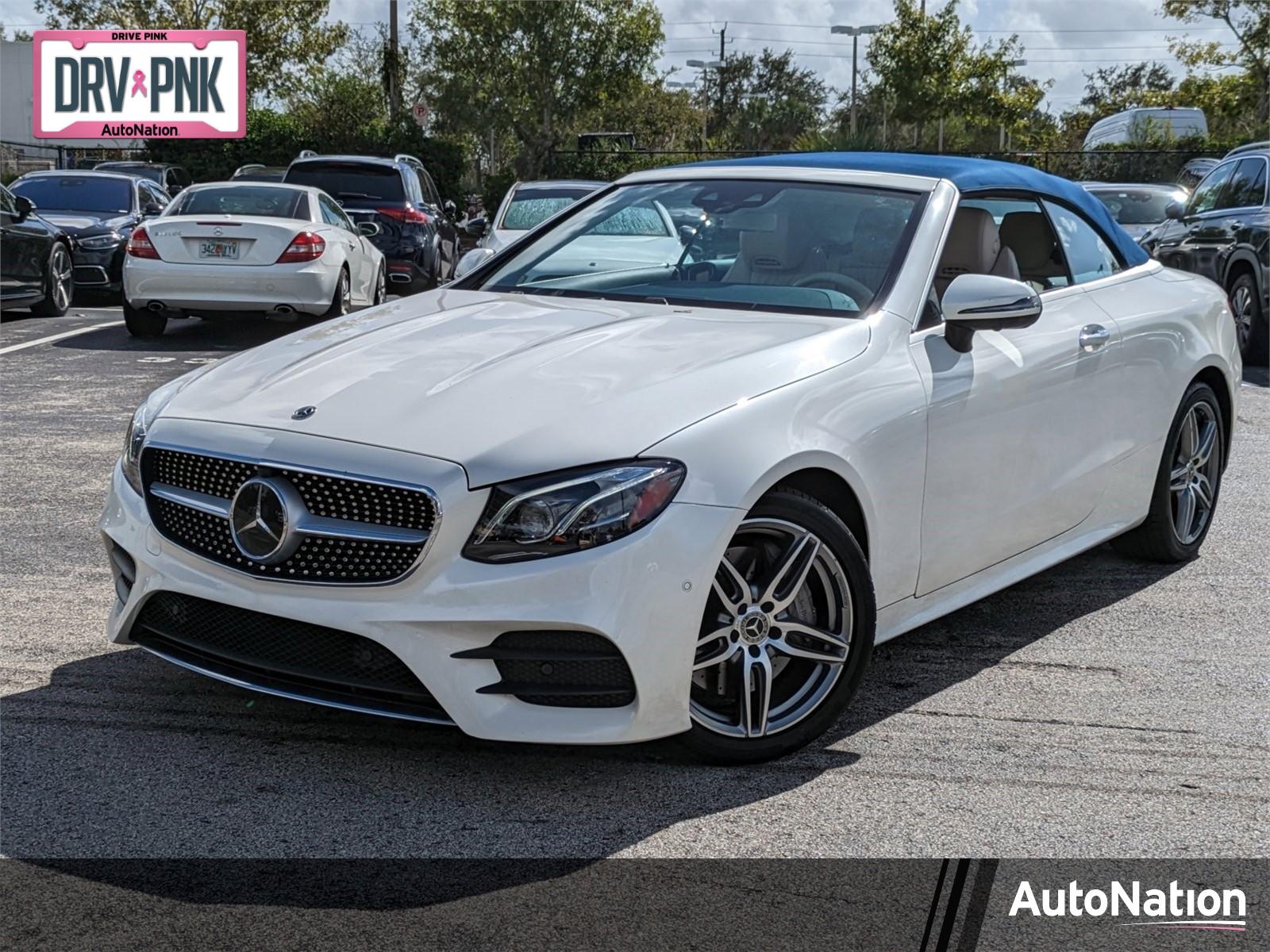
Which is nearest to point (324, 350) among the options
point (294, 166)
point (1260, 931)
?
point (1260, 931)

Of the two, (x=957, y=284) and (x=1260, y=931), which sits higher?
(x=957, y=284)

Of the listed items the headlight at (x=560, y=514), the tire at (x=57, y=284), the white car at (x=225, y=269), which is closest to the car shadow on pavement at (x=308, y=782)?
the headlight at (x=560, y=514)

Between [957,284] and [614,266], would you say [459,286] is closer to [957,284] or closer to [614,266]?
[614,266]

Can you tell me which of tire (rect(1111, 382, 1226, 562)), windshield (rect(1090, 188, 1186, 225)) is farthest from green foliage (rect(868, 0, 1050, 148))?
tire (rect(1111, 382, 1226, 562))

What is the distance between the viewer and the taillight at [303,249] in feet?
43.6

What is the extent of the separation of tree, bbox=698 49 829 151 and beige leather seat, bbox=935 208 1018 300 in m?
64.2

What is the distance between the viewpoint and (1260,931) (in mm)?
3104

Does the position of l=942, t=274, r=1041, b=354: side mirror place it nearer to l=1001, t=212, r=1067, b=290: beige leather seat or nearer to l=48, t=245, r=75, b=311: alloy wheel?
l=1001, t=212, r=1067, b=290: beige leather seat

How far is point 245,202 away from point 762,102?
6245 cm

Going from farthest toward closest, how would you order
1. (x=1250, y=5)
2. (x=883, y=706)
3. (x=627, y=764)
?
(x=1250, y=5) < (x=883, y=706) < (x=627, y=764)

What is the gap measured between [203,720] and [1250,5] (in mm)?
46998

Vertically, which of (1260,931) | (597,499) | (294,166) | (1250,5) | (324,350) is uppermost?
(1250,5)

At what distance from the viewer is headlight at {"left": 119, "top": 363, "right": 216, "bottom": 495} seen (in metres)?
4.12

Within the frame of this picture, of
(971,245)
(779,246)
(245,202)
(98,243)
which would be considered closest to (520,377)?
(779,246)
